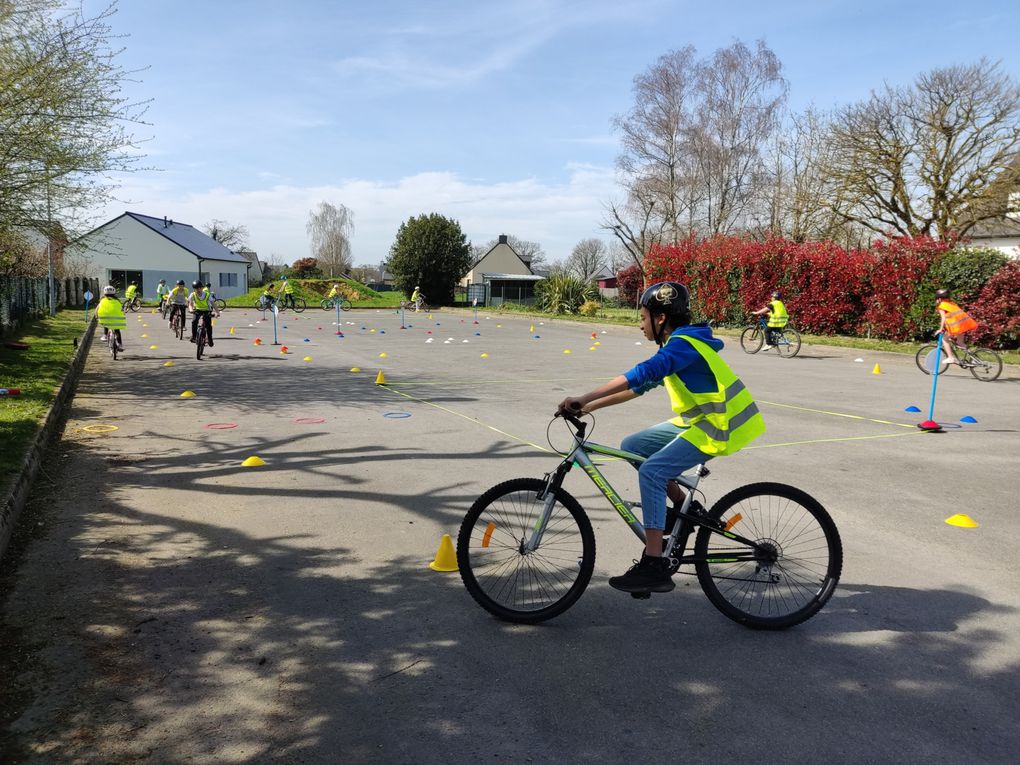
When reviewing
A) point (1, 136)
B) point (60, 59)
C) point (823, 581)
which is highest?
point (60, 59)

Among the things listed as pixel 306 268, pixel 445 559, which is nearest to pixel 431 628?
pixel 445 559

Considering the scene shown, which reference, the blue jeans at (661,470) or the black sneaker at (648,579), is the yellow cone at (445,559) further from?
the blue jeans at (661,470)

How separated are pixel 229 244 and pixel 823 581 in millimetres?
115946

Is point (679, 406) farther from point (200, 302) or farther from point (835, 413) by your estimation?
point (200, 302)

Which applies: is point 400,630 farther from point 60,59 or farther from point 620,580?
point 60,59

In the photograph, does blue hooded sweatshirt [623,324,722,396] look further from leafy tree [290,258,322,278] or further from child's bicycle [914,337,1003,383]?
leafy tree [290,258,322,278]

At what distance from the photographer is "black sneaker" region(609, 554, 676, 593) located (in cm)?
381

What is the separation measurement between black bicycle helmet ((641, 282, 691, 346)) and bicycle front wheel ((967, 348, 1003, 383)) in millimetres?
14054

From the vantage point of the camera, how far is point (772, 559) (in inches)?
157

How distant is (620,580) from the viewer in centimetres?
386

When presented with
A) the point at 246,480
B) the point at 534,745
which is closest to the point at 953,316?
the point at 246,480

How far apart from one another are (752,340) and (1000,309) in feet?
20.0

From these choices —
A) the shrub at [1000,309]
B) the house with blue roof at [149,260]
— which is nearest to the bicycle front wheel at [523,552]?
the shrub at [1000,309]

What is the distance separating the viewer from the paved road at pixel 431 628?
113 inches
